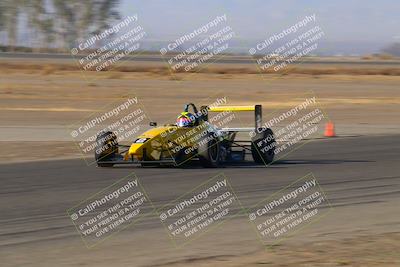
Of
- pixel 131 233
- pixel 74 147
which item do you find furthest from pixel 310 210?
pixel 74 147

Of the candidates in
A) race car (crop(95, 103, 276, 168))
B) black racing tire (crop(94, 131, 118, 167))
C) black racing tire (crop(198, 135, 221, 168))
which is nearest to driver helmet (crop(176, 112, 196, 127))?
race car (crop(95, 103, 276, 168))

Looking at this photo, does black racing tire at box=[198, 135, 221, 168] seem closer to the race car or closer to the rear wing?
the race car

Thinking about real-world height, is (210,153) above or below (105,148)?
below

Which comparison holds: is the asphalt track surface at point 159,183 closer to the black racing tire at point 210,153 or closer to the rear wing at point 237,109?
the black racing tire at point 210,153

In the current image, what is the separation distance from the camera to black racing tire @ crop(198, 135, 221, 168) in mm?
17797

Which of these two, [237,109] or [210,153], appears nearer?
[210,153]

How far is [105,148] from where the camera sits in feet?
59.8

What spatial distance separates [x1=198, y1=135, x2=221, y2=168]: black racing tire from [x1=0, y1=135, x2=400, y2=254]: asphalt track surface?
0.68 feet

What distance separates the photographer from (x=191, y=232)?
1155cm

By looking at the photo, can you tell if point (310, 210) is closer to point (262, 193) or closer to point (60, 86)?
point (262, 193)

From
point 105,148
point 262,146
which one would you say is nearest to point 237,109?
point 262,146

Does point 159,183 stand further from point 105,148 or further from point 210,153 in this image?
point 105,148

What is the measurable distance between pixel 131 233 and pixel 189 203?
2468mm

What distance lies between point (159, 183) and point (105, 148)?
2.62 meters
